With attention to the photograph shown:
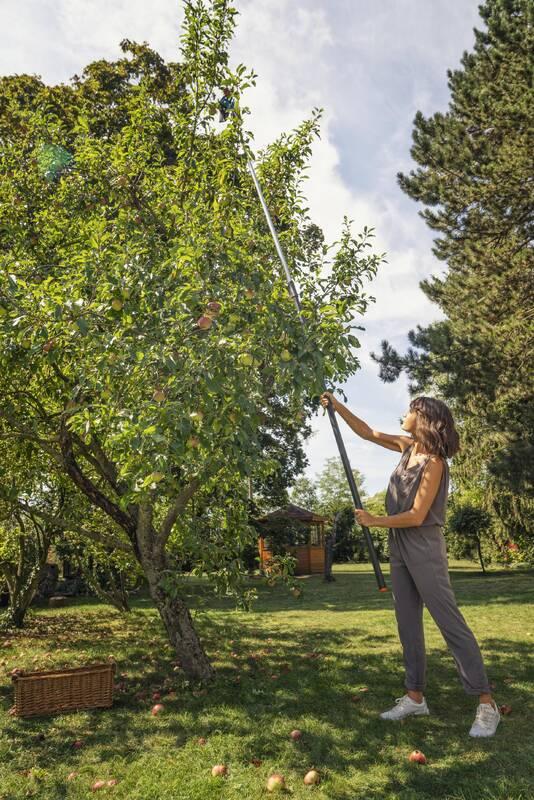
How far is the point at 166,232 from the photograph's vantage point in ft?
22.2

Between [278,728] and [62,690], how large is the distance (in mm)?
2221

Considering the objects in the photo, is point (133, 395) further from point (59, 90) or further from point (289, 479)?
point (289, 479)

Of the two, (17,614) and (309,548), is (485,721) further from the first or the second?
(309,548)

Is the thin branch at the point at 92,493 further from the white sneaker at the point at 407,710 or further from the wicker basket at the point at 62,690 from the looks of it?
the white sneaker at the point at 407,710

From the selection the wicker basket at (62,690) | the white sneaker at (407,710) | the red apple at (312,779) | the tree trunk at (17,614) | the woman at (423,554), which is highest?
the woman at (423,554)

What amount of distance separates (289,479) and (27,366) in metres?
16.5

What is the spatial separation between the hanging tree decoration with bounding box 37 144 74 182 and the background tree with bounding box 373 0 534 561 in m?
9.65

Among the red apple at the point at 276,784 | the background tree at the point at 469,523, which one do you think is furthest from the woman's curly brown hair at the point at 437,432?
the background tree at the point at 469,523

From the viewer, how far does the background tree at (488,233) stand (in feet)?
41.8

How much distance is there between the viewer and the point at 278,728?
15.8 feet

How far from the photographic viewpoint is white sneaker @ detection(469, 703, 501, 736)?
168 inches

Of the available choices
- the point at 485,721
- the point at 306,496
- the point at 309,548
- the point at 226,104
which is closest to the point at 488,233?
the point at 226,104

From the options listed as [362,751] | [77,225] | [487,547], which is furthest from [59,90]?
[487,547]

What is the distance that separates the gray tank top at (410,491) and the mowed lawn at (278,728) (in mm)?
1657
